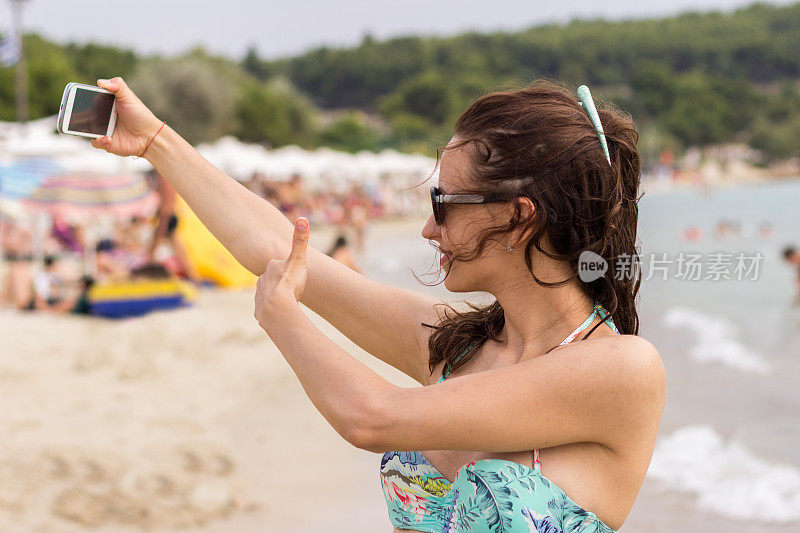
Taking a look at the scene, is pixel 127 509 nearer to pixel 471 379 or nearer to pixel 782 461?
pixel 471 379

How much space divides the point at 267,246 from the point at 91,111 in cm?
50

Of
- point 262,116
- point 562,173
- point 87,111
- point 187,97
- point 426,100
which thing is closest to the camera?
point 562,173

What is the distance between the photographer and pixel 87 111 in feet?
5.65

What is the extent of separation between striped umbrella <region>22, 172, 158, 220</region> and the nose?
1131 cm

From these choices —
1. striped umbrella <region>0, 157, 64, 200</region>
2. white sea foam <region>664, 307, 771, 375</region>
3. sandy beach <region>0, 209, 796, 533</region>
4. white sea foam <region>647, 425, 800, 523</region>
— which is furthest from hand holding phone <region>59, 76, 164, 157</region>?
striped umbrella <region>0, 157, 64, 200</region>

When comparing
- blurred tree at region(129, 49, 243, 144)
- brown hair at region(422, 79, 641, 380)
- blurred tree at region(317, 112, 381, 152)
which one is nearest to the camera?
brown hair at region(422, 79, 641, 380)

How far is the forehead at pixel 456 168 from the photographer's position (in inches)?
54.4

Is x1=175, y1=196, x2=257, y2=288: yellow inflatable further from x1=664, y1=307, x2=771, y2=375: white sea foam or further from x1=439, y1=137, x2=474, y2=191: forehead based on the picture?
x1=439, y1=137, x2=474, y2=191: forehead

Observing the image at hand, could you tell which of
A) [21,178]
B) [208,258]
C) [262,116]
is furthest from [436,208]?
[262,116]

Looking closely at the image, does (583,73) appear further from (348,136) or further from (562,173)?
(562,173)

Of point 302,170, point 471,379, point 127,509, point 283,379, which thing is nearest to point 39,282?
point 283,379

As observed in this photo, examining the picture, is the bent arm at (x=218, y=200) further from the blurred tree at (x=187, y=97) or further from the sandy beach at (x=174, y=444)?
the blurred tree at (x=187, y=97)

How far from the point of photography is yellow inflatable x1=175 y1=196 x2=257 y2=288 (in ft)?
38.6

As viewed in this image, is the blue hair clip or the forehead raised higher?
the blue hair clip
